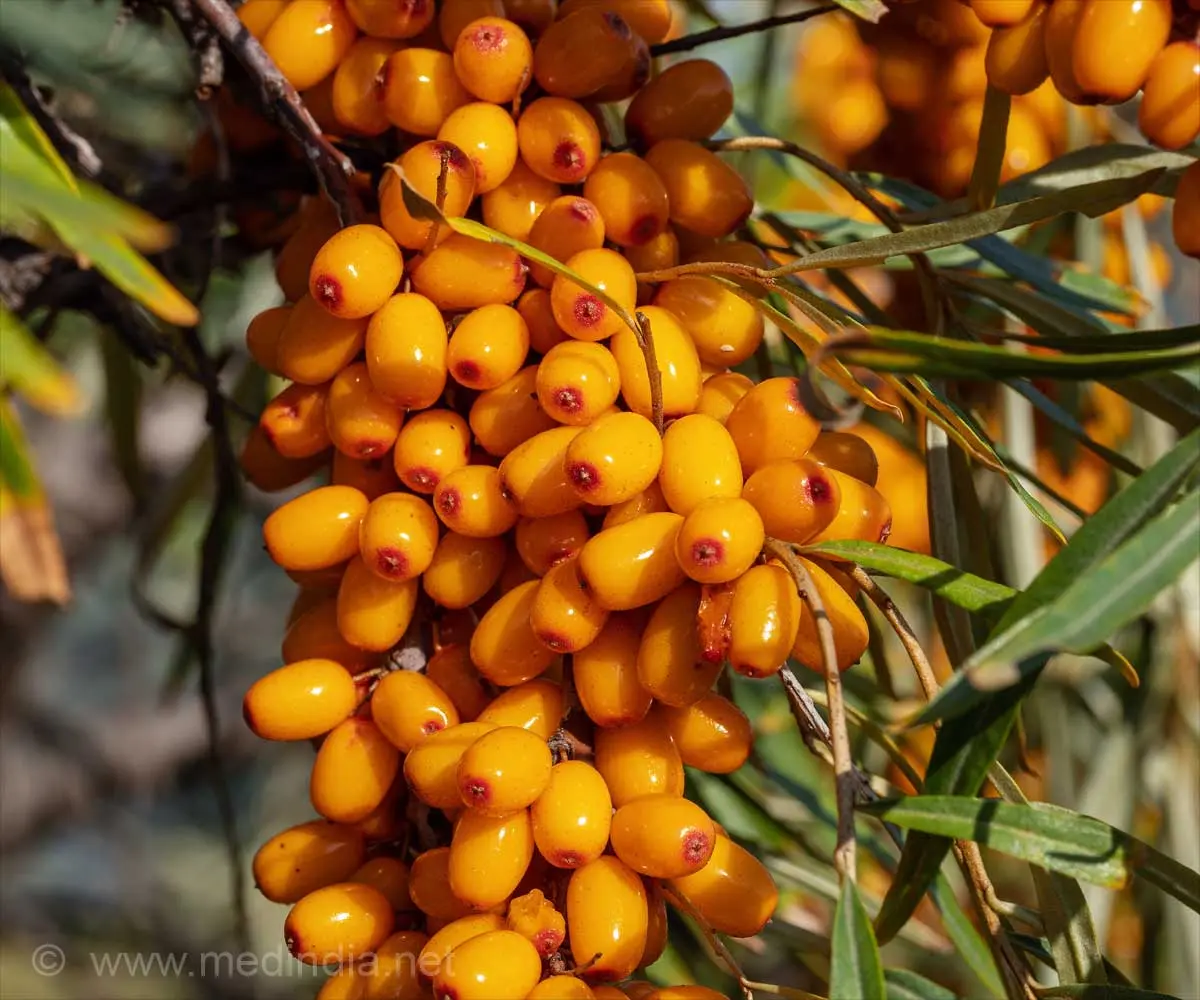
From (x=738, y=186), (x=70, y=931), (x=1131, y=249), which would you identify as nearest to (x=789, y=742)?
(x=1131, y=249)

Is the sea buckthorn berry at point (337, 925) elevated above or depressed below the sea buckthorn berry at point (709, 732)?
below

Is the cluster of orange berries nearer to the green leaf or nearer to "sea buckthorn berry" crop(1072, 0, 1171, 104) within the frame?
the green leaf

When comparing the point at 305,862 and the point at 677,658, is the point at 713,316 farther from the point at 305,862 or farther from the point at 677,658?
the point at 305,862

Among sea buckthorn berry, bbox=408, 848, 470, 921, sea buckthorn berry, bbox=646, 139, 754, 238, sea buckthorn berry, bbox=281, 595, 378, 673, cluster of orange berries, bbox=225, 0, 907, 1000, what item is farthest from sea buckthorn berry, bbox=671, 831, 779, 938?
sea buckthorn berry, bbox=646, 139, 754, 238

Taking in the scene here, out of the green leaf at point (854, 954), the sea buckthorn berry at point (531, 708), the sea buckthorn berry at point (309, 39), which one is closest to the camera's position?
the green leaf at point (854, 954)

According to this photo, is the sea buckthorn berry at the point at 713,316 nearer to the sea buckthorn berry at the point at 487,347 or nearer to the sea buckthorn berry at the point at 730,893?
the sea buckthorn berry at the point at 487,347

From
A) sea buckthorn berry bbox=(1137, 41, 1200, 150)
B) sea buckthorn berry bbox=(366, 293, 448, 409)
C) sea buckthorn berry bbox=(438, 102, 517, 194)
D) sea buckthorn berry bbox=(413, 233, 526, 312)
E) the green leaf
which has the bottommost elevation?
the green leaf

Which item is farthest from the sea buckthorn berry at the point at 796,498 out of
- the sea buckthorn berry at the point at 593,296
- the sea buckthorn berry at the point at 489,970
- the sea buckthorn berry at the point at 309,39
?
the sea buckthorn berry at the point at 309,39
